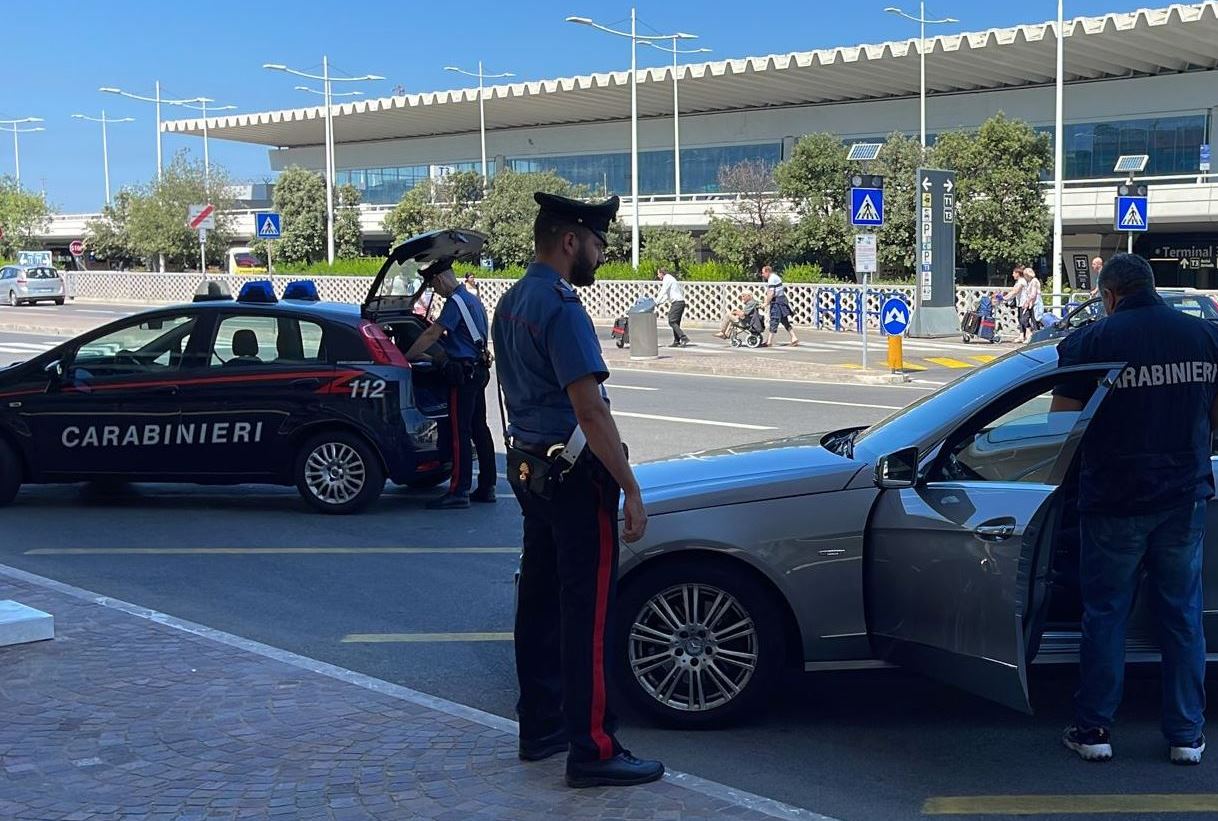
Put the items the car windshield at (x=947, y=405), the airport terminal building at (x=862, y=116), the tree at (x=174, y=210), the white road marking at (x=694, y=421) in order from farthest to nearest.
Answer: the tree at (x=174, y=210)
the airport terminal building at (x=862, y=116)
the white road marking at (x=694, y=421)
the car windshield at (x=947, y=405)

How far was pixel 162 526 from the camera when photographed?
32.1 feet

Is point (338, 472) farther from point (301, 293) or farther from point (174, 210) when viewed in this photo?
point (174, 210)

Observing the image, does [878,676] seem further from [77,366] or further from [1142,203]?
[1142,203]

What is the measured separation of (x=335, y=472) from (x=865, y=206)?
42.3ft

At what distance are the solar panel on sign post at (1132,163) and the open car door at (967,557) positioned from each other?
50134 mm

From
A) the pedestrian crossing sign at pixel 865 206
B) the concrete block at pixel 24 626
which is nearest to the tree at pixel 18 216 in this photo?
the pedestrian crossing sign at pixel 865 206

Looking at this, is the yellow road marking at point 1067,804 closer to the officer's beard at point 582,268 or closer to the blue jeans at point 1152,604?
the blue jeans at point 1152,604

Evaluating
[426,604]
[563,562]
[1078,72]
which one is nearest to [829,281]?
[1078,72]

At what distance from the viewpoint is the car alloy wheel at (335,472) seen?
1000 cm

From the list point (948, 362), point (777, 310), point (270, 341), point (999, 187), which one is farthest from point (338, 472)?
point (999, 187)

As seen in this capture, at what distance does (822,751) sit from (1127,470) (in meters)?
1.52

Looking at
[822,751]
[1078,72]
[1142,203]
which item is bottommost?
[822,751]

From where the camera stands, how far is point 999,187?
133 ft

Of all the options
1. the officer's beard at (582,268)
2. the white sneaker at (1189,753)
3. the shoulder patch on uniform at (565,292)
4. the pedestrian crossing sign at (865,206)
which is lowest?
the white sneaker at (1189,753)
